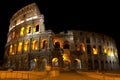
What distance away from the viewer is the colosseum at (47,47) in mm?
30922

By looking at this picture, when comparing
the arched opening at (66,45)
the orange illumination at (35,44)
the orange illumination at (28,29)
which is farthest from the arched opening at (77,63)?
the orange illumination at (28,29)

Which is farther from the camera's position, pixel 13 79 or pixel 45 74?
pixel 45 74

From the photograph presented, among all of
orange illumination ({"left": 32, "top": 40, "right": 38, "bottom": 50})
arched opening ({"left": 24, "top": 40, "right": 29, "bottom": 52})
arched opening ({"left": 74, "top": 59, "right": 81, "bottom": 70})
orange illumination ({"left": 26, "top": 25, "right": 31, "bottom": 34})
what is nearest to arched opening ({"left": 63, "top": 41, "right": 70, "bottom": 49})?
arched opening ({"left": 74, "top": 59, "right": 81, "bottom": 70})

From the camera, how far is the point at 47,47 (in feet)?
101

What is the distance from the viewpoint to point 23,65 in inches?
1308

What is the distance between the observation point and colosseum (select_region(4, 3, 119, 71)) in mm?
30922

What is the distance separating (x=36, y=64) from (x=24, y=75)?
15116 mm

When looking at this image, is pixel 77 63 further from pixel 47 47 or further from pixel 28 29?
pixel 28 29

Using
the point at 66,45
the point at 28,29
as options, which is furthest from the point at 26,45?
the point at 66,45

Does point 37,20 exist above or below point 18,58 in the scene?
above

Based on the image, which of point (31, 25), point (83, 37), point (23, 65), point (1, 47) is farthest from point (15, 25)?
point (83, 37)

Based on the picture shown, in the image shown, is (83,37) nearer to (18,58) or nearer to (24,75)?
(18,58)

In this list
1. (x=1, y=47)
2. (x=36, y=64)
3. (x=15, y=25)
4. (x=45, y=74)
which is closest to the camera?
(x=45, y=74)

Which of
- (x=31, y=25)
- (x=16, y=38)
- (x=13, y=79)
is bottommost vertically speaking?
(x=13, y=79)
